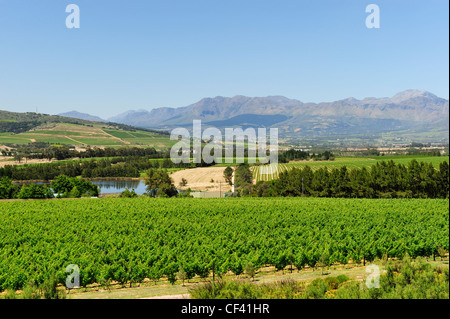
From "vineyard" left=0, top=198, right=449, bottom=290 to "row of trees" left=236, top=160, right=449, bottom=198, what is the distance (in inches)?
579

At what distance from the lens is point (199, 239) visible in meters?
25.8

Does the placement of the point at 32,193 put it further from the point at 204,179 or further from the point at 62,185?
the point at 204,179

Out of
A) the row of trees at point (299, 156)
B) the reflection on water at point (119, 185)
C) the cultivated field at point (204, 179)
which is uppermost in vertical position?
the row of trees at point (299, 156)

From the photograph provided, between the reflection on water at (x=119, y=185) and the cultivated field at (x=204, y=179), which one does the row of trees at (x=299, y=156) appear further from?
the reflection on water at (x=119, y=185)

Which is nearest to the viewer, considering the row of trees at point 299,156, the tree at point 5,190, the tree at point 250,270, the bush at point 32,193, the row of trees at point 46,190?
the tree at point 250,270

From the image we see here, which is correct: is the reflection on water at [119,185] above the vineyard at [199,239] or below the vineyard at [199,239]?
below

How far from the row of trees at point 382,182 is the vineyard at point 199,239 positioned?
579 inches

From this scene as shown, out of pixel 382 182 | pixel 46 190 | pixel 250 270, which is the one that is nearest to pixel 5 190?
pixel 46 190

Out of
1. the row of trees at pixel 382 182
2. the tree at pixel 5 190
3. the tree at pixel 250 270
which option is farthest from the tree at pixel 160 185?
the tree at pixel 250 270

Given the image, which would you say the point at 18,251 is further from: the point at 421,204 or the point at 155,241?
the point at 421,204

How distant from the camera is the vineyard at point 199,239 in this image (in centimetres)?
1970

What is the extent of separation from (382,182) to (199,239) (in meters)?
41.0
